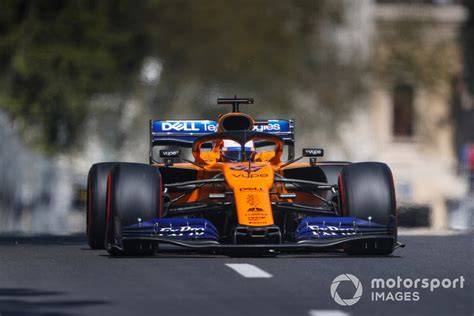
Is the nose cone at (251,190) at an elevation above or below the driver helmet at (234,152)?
below

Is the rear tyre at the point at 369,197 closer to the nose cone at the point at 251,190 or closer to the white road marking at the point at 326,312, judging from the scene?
the nose cone at the point at 251,190

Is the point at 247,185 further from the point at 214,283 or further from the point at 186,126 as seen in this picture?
the point at 186,126

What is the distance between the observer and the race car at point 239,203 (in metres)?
15.8

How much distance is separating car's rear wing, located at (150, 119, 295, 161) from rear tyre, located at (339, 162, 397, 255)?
2.68 metres

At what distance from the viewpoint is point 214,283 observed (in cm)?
1326

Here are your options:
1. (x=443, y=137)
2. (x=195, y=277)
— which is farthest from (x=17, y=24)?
(x=195, y=277)

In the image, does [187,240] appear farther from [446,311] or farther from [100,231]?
[446,311]

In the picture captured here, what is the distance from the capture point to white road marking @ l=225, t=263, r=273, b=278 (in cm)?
1384

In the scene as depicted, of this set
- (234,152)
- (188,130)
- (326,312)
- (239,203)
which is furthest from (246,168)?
(326,312)

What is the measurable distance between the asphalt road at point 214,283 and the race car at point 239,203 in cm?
18

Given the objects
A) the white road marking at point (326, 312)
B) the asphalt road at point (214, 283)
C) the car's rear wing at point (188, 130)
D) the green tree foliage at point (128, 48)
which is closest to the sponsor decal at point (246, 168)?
the asphalt road at point (214, 283)


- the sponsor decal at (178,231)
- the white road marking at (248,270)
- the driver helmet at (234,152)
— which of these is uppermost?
the driver helmet at (234,152)

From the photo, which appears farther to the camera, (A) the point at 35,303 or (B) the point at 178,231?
(B) the point at 178,231

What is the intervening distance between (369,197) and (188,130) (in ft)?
11.1
